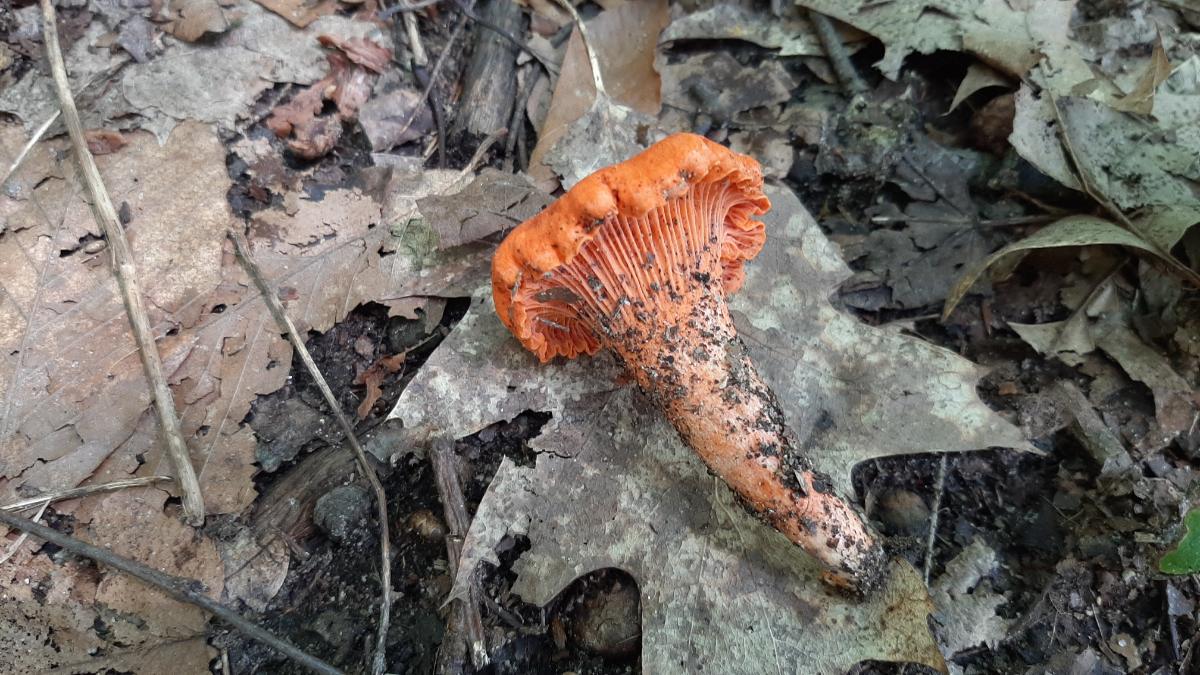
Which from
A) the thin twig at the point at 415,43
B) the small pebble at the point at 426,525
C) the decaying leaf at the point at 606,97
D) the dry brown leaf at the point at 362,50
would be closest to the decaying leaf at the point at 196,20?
the dry brown leaf at the point at 362,50

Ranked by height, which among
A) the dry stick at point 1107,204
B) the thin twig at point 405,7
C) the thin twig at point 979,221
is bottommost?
the thin twig at point 979,221

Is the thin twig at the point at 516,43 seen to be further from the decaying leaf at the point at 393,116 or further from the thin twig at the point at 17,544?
the thin twig at the point at 17,544

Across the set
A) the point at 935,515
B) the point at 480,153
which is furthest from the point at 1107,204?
the point at 480,153

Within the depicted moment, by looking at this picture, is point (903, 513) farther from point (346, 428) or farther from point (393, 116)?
point (393, 116)

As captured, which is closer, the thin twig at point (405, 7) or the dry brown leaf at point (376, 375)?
the dry brown leaf at point (376, 375)

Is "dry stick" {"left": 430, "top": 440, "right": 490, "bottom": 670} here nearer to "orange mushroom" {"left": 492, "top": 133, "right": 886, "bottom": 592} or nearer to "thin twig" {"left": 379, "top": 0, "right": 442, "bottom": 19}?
"orange mushroom" {"left": 492, "top": 133, "right": 886, "bottom": 592}
